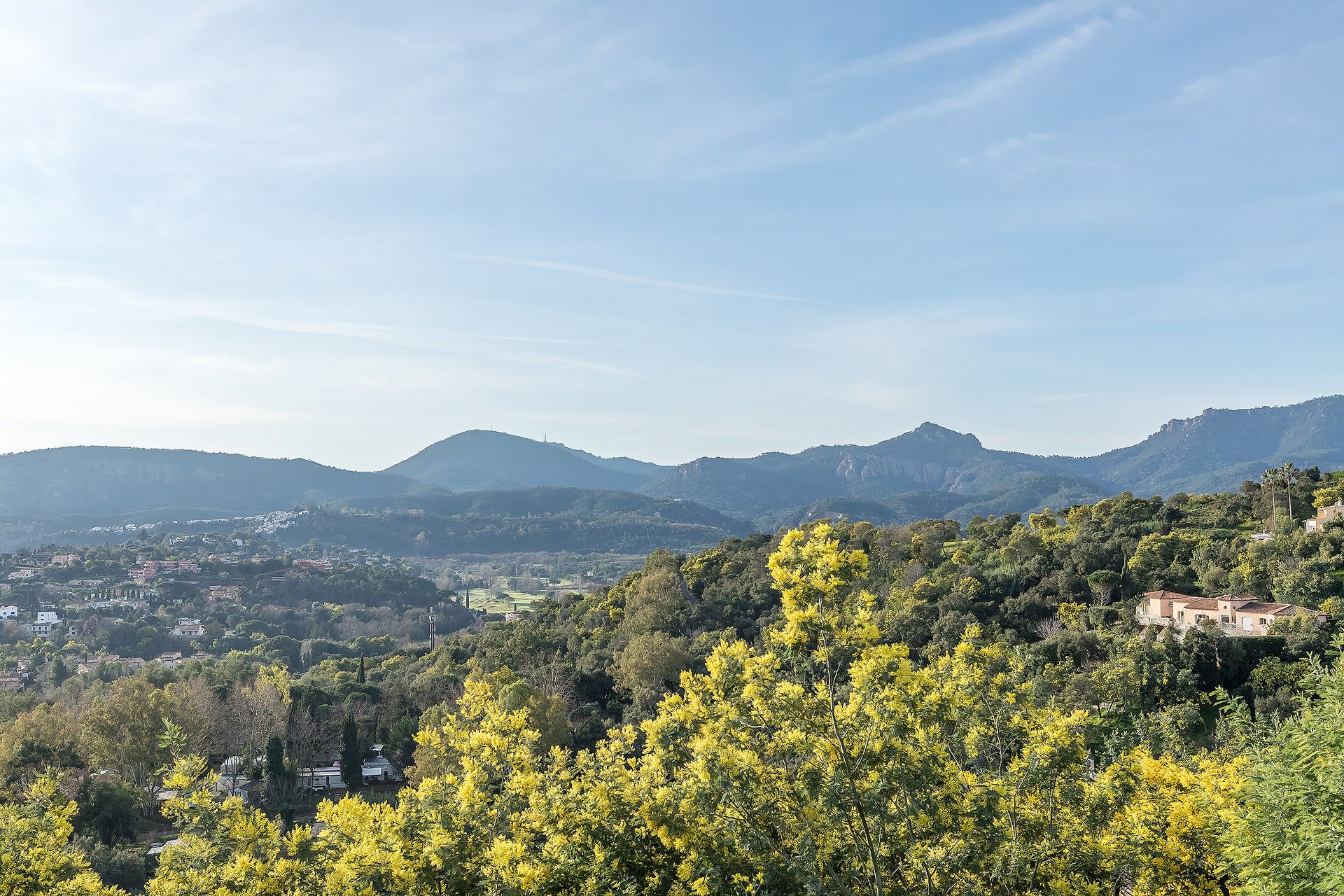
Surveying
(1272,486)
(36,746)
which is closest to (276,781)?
(36,746)

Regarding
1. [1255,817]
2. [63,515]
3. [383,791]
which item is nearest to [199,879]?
[1255,817]

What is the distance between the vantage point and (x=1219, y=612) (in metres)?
31.2

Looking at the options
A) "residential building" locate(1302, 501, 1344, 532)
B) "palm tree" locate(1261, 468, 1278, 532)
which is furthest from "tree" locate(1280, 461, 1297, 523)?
"residential building" locate(1302, 501, 1344, 532)

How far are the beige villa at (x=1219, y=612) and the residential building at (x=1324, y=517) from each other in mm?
7479

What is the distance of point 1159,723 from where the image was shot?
1678 centimetres

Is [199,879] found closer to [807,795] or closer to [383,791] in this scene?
[807,795]

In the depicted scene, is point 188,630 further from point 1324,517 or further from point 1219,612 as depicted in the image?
point 1324,517

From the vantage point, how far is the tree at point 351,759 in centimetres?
2956

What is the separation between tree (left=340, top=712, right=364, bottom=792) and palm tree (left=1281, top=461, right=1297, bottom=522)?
146ft

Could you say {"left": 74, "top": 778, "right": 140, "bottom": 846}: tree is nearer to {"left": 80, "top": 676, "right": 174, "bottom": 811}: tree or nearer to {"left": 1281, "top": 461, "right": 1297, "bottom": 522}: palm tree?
{"left": 80, "top": 676, "right": 174, "bottom": 811}: tree

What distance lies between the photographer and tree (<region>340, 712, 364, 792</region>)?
29562 mm

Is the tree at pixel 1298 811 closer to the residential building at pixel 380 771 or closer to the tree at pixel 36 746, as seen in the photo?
the residential building at pixel 380 771

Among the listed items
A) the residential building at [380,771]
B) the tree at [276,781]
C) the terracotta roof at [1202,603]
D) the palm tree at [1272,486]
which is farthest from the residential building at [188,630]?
the palm tree at [1272,486]

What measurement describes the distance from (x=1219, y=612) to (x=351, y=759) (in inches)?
1303
